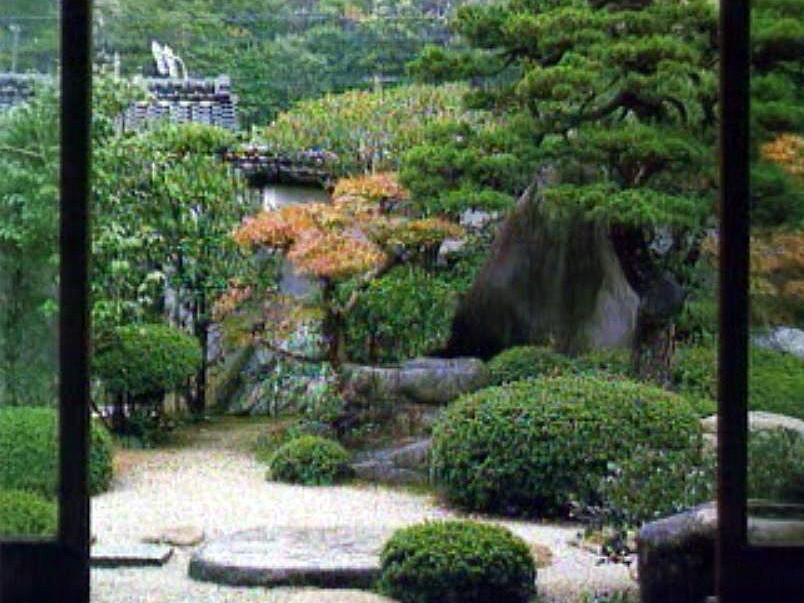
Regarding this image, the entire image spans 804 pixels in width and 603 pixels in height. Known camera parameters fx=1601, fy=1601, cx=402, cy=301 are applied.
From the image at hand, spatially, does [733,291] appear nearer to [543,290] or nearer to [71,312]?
[71,312]

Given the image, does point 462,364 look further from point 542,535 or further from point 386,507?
point 542,535

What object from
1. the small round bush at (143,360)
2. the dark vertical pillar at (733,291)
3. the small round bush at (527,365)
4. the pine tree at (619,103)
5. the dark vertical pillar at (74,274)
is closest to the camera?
the dark vertical pillar at (733,291)

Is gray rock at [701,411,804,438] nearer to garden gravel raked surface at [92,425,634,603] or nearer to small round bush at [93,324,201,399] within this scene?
garden gravel raked surface at [92,425,634,603]

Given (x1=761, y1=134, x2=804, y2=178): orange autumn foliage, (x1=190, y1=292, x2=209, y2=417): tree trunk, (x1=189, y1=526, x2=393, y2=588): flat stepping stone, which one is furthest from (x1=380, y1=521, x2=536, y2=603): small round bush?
(x1=190, y1=292, x2=209, y2=417): tree trunk

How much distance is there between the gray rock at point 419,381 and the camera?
7.22 m

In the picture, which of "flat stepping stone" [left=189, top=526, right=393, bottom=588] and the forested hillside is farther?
the forested hillside

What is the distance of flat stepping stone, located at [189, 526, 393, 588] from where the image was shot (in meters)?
4.93

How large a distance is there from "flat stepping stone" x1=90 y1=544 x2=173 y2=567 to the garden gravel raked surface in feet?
0.14

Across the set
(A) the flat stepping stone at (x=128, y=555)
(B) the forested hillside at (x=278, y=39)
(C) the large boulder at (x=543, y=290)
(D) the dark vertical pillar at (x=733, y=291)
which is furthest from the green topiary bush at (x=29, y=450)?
(B) the forested hillside at (x=278, y=39)

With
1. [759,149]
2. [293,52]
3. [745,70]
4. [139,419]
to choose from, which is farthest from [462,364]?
[745,70]

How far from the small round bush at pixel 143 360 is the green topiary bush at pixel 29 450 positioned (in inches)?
165

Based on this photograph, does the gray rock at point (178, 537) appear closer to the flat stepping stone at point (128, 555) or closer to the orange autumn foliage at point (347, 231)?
the flat stepping stone at point (128, 555)

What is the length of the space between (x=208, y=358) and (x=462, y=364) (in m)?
1.66

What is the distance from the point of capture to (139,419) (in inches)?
300
